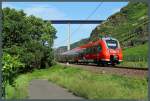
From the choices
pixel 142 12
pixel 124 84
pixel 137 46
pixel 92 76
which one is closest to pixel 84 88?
pixel 124 84

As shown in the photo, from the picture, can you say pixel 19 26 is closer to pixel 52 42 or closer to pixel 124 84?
pixel 124 84

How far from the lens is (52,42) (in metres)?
64.4

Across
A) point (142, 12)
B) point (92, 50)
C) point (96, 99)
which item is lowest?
point (96, 99)

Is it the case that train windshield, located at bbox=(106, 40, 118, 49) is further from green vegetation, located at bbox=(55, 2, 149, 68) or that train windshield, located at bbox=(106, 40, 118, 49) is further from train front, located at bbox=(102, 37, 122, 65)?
green vegetation, located at bbox=(55, 2, 149, 68)

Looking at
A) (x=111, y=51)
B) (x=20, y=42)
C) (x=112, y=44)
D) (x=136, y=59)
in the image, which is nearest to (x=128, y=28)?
(x=136, y=59)

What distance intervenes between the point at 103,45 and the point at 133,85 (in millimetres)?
20698

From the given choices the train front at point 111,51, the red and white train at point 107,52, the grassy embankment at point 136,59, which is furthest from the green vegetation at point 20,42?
the grassy embankment at point 136,59

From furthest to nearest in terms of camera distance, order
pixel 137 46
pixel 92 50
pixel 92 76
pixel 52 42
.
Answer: pixel 137 46 → pixel 52 42 → pixel 92 50 → pixel 92 76

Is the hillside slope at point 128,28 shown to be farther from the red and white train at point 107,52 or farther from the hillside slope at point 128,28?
the red and white train at point 107,52

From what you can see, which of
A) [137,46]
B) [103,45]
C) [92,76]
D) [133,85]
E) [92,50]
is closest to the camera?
[133,85]

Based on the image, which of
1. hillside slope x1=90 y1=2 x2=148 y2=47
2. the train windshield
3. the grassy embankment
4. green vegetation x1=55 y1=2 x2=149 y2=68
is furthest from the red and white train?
green vegetation x1=55 y1=2 x2=149 y2=68

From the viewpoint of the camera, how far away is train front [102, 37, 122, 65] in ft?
133

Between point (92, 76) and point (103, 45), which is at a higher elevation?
point (103, 45)

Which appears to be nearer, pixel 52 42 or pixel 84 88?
pixel 84 88
